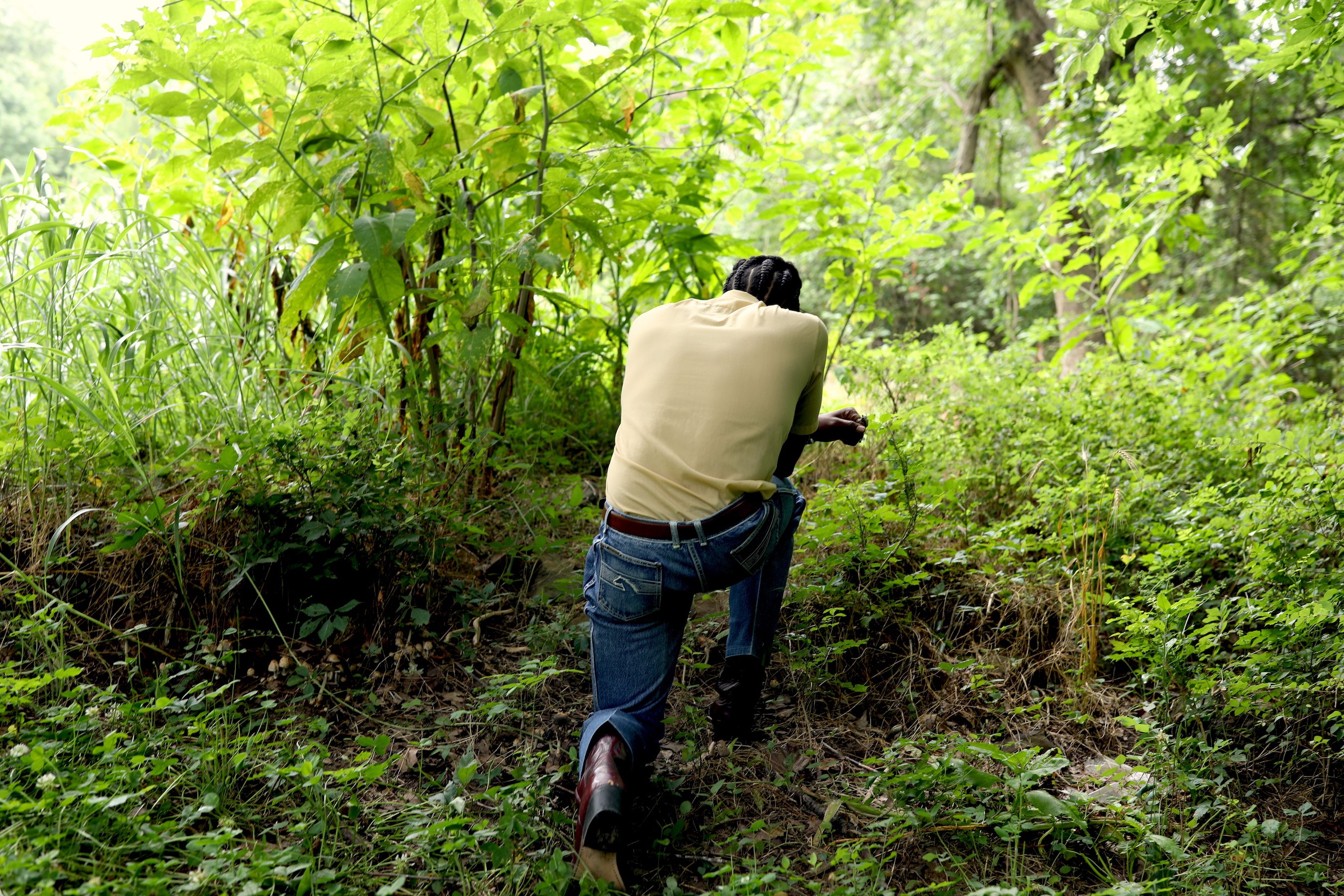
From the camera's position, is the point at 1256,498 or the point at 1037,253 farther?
the point at 1037,253

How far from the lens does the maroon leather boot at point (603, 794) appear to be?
181 centimetres

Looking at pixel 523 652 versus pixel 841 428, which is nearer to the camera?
pixel 841 428

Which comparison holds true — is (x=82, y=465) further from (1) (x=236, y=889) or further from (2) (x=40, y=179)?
(1) (x=236, y=889)

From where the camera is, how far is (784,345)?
2.05 metres

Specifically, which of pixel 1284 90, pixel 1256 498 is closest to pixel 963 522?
pixel 1256 498

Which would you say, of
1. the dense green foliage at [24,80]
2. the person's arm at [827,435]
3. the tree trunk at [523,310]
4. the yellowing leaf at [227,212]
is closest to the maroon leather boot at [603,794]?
the person's arm at [827,435]

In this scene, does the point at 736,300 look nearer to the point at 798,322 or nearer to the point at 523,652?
the point at 798,322

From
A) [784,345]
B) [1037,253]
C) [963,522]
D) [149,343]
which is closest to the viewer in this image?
[784,345]

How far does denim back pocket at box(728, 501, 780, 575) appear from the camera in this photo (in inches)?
80.8

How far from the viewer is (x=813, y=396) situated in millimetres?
2244

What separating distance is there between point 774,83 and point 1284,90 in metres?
5.38

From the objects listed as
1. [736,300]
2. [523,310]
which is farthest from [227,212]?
[736,300]

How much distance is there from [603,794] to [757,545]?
2.22 ft

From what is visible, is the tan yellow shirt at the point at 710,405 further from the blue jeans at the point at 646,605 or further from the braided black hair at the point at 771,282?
the braided black hair at the point at 771,282
